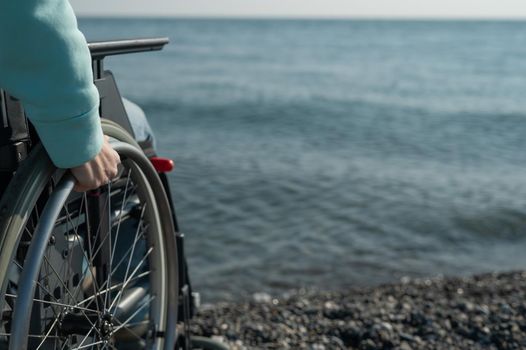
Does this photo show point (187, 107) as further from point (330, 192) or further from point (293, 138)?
point (330, 192)

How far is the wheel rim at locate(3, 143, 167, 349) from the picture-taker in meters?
2.25

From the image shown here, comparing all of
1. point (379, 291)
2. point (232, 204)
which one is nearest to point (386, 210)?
point (232, 204)

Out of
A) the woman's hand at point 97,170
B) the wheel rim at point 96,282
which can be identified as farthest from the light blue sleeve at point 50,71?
the wheel rim at point 96,282

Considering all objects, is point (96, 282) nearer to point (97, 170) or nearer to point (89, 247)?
point (89, 247)

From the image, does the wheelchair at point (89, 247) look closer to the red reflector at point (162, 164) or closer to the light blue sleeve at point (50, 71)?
the red reflector at point (162, 164)

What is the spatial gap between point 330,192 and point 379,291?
3.81 m

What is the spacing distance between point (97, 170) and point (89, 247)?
48 cm

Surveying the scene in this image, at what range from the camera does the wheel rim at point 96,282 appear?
225 cm

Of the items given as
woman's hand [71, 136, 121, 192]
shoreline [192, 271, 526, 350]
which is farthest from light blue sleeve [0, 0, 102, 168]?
shoreline [192, 271, 526, 350]

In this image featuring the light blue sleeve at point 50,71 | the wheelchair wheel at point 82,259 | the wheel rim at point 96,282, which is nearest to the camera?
the light blue sleeve at point 50,71

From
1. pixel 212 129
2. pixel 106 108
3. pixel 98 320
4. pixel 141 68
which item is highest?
pixel 106 108

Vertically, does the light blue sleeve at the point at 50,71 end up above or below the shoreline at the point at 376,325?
above

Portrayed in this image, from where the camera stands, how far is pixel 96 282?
8.18 ft

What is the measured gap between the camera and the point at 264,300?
6.20 metres
